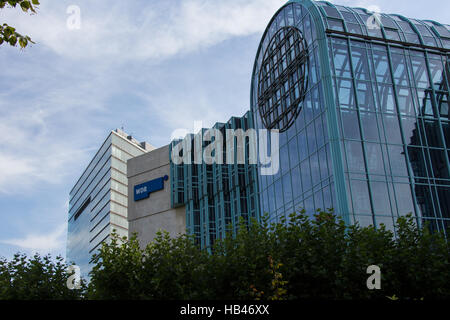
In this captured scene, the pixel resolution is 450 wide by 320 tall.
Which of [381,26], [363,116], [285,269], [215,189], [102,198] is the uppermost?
[102,198]

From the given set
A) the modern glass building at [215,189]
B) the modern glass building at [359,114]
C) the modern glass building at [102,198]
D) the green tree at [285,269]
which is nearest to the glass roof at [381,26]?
the modern glass building at [359,114]

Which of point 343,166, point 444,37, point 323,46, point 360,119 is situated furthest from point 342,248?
point 444,37

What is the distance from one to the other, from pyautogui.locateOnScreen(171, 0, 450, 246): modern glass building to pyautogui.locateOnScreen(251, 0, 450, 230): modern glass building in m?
0.07

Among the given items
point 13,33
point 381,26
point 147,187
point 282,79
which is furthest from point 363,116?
point 147,187

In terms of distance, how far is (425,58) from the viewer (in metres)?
36.7

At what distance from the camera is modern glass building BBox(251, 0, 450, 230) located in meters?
32.0

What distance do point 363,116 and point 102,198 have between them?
7879 cm

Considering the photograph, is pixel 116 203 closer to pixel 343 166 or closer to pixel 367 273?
pixel 343 166

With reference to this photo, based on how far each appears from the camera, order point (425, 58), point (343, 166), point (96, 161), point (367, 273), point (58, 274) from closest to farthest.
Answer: point (367, 273), point (58, 274), point (343, 166), point (425, 58), point (96, 161)

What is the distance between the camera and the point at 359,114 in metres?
33.5

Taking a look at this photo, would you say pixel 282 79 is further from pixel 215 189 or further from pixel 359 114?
pixel 215 189

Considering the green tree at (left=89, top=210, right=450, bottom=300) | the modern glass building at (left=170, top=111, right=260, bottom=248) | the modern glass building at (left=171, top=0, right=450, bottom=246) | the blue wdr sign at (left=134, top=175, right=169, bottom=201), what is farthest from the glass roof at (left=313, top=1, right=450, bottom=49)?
the blue wdr sign at (left=134, top=175, right=169, bottom=201)

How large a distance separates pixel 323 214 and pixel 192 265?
560 cm

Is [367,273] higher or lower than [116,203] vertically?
lower
